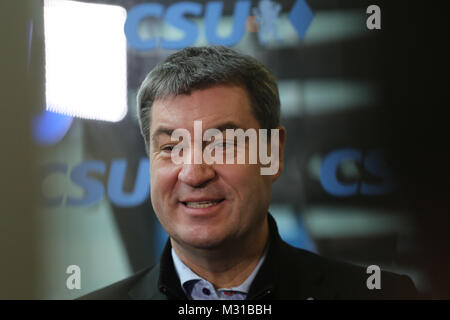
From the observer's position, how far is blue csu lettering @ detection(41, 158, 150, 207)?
6.46 ft

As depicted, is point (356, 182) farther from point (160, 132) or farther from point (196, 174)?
point (160, 132)

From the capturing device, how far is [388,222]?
1.92 m

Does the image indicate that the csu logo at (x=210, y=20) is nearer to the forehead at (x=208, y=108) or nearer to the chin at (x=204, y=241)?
the forehead at (x=208, y=108)

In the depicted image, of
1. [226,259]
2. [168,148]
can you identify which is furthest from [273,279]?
[168,148]

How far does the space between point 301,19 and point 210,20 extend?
38cm

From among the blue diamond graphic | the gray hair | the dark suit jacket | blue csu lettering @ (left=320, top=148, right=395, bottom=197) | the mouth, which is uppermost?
the blue diamond graphic

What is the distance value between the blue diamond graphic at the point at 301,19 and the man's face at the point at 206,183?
0.45 metres

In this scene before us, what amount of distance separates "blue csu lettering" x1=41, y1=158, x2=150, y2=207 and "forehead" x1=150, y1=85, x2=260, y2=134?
1.15 feet

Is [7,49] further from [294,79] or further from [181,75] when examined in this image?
[294,79]

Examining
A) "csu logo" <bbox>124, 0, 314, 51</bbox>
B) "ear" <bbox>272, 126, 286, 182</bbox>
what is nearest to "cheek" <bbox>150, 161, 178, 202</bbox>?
"ear" <bbox>272, 126, 286, 182</bbox>

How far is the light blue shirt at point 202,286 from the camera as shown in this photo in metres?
1.74

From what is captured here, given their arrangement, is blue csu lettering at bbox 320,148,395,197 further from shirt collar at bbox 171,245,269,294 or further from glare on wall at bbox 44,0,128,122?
glare on wall at bbox 44,0,128,122

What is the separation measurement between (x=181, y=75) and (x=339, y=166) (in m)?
0.75

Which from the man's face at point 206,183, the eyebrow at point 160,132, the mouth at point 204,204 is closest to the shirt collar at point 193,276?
the man's face at point 206,183
